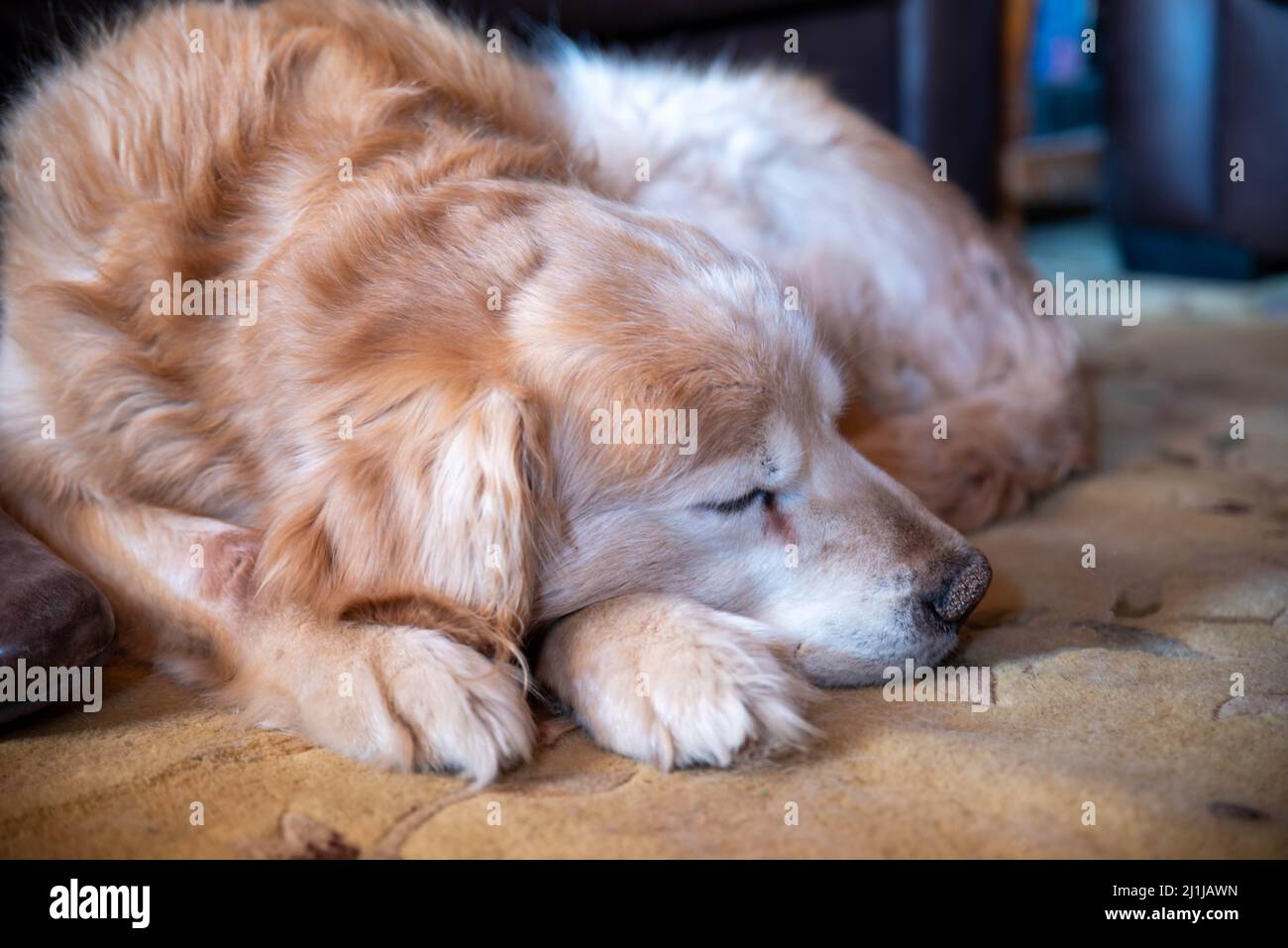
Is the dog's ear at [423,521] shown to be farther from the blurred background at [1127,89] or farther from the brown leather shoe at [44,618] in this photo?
the blurred background at [1127,89]

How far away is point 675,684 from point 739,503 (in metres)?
0.30

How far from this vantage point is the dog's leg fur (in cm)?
140

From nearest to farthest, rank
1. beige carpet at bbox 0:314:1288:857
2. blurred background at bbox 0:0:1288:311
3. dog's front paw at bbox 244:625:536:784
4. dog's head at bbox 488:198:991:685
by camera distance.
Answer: beige carpet at bbox 0:314:1288:857
dog's front paw at bbox 244:625:536:784
dog's head at bbox 488:198:991:685
blurred background at bbox 0:0:1288:311

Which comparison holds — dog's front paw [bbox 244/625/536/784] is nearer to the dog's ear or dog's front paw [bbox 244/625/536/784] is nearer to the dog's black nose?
the dog's ear

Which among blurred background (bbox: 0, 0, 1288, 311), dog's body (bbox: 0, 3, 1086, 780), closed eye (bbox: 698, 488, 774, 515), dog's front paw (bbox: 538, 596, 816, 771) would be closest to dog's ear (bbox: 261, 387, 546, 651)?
dog's body (bbox: 0, 3, 1086, 780)

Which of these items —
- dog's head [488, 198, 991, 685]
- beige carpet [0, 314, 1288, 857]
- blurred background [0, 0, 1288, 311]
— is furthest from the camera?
blurred background [0, 0, 1288, 311]

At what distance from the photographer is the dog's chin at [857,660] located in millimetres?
1604

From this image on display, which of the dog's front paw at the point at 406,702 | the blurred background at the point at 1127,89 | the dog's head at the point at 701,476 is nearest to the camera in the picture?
the dog's front paw at the point at 406,702

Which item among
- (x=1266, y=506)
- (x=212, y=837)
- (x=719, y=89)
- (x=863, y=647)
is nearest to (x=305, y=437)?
(x=212, y=837)

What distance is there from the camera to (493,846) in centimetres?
124

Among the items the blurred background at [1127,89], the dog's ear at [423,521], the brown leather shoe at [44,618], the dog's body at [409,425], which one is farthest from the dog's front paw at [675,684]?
the blurred background at [1127,89]

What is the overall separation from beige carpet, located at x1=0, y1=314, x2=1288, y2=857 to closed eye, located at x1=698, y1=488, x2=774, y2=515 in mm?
286

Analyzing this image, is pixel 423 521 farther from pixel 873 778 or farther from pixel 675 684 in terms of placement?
pixel 873 778

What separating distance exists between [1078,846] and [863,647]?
1.45 feet
